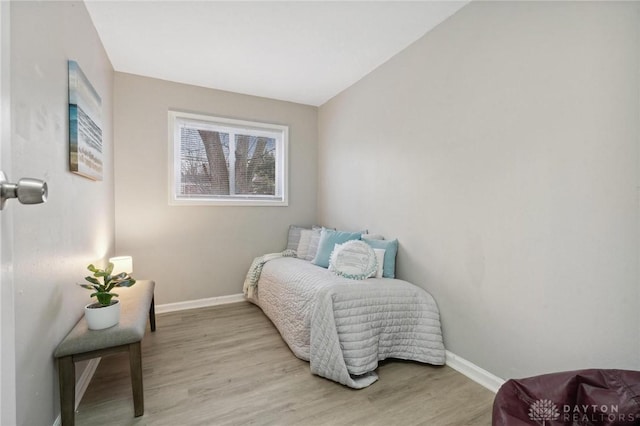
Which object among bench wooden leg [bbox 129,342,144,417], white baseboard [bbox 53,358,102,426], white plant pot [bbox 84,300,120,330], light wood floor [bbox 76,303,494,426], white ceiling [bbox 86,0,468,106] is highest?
white ceiling [bbox 86,0,468,106]

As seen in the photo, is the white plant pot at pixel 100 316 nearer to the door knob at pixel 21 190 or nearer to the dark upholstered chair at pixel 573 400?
the door knob at pixel 21 190

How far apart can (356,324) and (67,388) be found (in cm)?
156

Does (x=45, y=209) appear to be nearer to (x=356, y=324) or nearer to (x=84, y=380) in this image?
(x=84, y=380)

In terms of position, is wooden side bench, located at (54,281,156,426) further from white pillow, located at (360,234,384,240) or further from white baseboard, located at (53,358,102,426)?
white pillow, located at (360,234,384,240)

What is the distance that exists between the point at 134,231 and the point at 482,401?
325cm

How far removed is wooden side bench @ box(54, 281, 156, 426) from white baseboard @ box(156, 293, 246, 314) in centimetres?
140

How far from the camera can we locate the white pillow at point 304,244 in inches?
125

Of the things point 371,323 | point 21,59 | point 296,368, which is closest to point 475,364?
point 371,323

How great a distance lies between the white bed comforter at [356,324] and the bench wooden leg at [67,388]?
1264mm

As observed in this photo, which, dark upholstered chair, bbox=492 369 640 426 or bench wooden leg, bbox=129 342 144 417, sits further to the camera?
bench wooden leg, bbox=129 342 144 417

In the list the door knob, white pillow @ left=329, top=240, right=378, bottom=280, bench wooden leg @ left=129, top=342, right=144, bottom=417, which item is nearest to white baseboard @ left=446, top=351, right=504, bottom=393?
white pillow @ left=329, top=240, right=378, bottom=280

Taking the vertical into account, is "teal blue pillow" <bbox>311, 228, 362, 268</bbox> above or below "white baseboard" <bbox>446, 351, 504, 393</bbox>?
above

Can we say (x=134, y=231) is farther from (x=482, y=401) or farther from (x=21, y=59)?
(x=482, y=401)

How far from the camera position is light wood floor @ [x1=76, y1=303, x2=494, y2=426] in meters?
1.52
